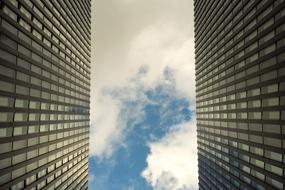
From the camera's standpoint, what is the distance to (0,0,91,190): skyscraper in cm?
3469

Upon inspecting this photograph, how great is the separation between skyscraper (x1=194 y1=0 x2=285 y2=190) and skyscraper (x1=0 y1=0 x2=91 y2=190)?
31.9m

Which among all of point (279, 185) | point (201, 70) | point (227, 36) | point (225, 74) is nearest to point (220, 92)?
point (225, 74)

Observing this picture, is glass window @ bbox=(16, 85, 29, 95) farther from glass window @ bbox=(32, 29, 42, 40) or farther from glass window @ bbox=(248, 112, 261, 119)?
glass window @ bbox=(248, 112, 261, 119)

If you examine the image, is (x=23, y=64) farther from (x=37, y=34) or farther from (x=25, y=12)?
(x=37, y=34)

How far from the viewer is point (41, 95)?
45500 millimetres

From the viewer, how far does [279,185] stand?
37.1m

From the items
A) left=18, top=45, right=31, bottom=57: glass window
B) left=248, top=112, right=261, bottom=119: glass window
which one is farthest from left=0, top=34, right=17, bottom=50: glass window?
left=248, top=112, right=261, bottom=119: glass window

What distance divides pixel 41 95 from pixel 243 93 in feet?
106

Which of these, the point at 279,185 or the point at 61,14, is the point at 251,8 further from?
the point at 61,14

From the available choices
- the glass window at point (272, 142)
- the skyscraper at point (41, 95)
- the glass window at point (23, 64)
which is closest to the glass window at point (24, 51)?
the skyscraper at point (41, 95)

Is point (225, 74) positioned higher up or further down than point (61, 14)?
further down

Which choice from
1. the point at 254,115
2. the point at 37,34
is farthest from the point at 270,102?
the point at 37,34

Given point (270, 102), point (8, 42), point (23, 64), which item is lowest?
point (270, 102)

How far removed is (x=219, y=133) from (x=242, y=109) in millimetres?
15586
